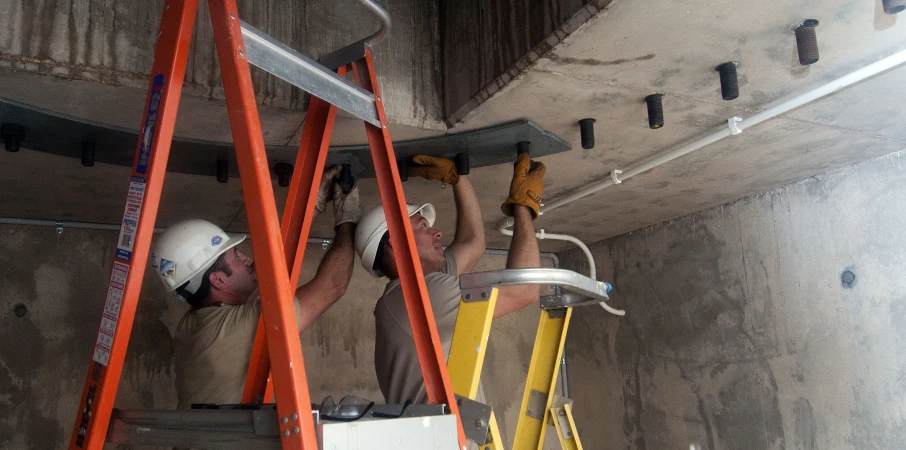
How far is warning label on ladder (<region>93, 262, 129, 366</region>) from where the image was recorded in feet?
3.96

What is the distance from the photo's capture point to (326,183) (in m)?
2.46

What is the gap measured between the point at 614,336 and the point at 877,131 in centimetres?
199

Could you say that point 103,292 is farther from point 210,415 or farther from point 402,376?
point 210,415

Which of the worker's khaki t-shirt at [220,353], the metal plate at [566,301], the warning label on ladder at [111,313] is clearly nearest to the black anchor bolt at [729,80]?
the metal plate at [566,301]

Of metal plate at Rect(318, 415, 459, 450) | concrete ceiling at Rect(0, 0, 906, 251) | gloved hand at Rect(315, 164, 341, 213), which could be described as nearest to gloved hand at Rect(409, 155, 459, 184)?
concrete ceiling at Rect(0, 0, 906, 251)

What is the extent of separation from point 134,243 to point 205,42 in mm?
904

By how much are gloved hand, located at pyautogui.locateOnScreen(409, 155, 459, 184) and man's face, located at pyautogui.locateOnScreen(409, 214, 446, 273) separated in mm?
186

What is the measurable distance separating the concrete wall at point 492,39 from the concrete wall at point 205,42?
75 mm

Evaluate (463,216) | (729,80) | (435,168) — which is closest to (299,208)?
(435,168)

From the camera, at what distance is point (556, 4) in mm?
1698

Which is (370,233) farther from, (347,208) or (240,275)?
(240,275)

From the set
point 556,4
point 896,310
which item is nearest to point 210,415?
Answer: point 556,4

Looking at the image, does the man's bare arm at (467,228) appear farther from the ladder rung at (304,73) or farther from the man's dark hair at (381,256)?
the ladder rung at (304,73)

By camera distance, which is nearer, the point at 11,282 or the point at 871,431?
the point at 871,431
